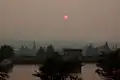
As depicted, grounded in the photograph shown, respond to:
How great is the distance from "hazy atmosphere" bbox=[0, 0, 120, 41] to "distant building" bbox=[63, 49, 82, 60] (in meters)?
0.06

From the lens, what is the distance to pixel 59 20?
112 centimetres

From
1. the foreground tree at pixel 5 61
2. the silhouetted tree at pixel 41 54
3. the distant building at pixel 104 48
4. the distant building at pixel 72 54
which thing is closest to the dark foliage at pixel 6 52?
the foreground tree at pixel 5 61

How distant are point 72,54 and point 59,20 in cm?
18

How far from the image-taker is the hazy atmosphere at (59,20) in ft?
3.63

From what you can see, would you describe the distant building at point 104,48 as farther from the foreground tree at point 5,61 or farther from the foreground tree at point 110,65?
the foreground tree at point 5,61

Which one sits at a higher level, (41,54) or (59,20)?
(59,20)

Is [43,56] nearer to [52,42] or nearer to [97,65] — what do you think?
[52,42]

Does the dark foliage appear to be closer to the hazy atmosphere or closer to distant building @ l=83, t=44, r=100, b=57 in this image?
the hazy atmosphere

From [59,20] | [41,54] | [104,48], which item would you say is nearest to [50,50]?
[41,54]

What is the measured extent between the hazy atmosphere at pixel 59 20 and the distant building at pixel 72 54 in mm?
61

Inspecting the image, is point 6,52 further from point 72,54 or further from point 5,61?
point 72,54

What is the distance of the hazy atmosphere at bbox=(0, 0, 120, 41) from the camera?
3.63ft

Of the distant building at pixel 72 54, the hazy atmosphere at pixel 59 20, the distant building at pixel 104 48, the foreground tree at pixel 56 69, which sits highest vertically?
the hazy atmosphere at pixel 59 20

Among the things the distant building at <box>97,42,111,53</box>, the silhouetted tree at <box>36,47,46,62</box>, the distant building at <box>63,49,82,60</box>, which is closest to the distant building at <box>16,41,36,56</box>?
the silhouetted tree at <box>36,47,46,62</box>
